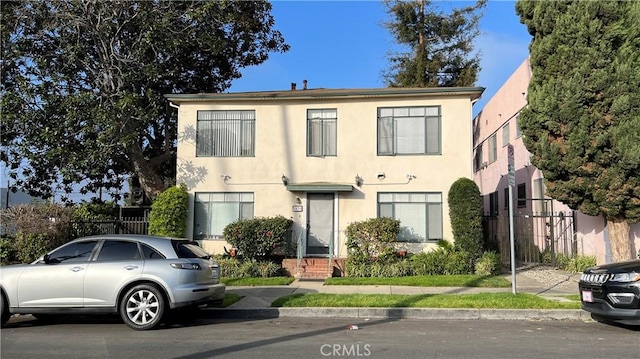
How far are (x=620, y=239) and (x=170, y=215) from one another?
1269 cm

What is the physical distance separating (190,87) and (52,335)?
16.7 m

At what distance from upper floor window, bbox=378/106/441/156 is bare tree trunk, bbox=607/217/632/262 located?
531cm

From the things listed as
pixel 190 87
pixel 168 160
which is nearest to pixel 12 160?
pixel 168 160

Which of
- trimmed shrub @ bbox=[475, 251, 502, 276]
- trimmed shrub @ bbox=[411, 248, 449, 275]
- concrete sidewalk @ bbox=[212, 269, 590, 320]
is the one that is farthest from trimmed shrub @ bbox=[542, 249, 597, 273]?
trimmed shrub @ bbox=[411, 248, 449, 275]

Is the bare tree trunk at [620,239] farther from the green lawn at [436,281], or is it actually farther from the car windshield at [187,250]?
the car windshield at [187,250]

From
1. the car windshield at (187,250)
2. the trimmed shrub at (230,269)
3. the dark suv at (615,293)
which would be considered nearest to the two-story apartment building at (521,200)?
the dark suv at (615,293)

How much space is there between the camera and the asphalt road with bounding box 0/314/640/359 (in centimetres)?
623

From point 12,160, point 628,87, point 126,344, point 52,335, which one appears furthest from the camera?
point 12,160

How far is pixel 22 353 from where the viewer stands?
248 inches

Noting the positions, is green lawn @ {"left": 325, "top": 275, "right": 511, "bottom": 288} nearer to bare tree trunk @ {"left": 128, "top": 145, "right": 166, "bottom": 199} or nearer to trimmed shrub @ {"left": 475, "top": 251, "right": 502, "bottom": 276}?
trimmed shrub @ {"left": 475, "top": 251, "right": 502, "bottom": 276}

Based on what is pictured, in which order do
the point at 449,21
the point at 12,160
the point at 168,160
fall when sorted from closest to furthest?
the point at 12,160
the point at 168,160
the point at 449,21

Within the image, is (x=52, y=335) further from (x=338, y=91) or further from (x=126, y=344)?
(x=338, y=91)

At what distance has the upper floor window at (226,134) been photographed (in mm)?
16469

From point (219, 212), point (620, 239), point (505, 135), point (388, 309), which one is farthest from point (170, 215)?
point (505, 135)
